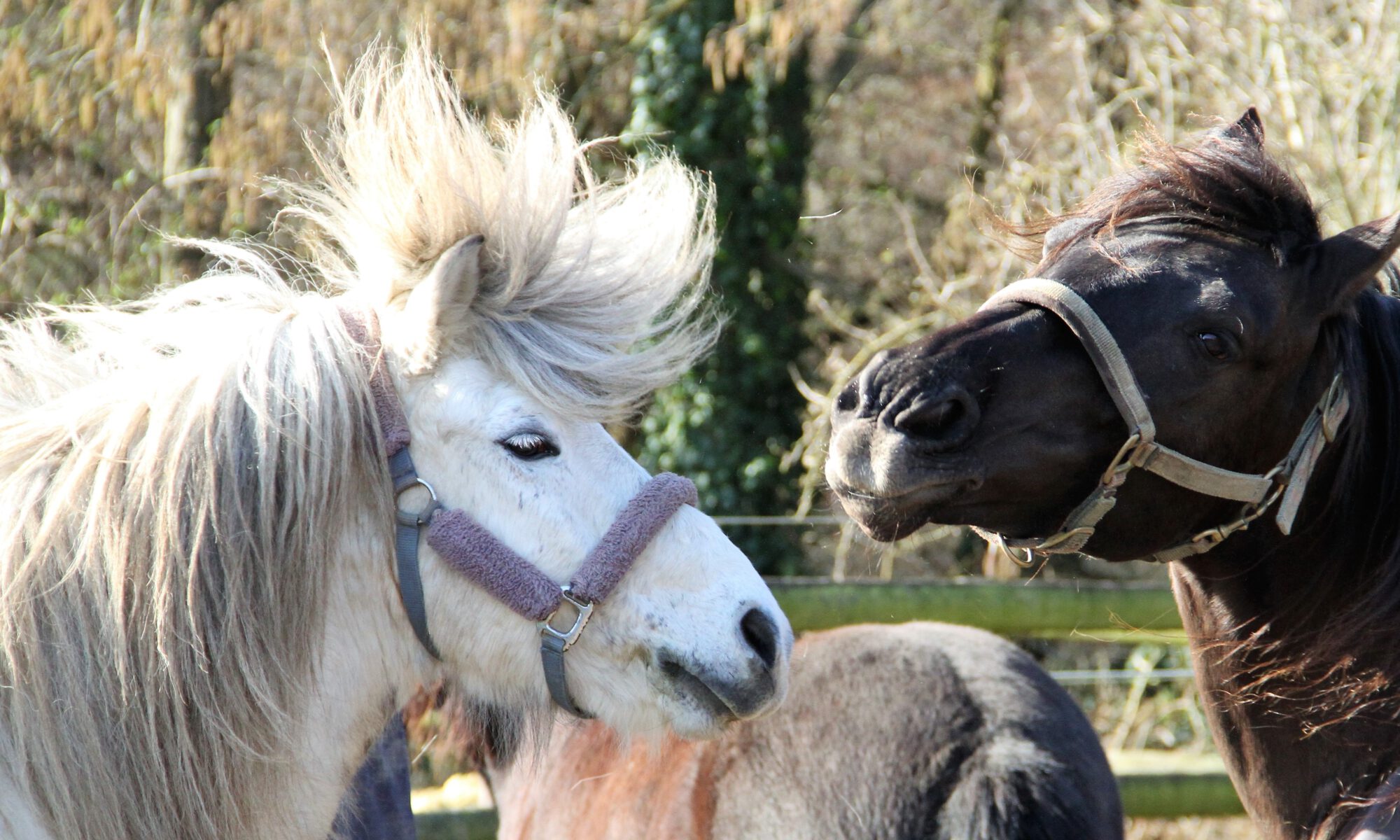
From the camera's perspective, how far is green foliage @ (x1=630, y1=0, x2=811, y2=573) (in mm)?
8164

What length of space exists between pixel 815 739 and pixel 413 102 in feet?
5.75

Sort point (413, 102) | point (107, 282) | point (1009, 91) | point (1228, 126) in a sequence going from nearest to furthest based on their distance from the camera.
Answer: point (413, 102) < point (1228, 126) < point (107, 282) < point (1009, 91)

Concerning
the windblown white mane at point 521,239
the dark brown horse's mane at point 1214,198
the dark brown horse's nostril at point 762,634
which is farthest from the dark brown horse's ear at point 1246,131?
the dark brown horse's nostril at point 762,634

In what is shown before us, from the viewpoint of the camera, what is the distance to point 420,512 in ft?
5.42

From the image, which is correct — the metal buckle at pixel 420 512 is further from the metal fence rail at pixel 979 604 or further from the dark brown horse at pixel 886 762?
the metal fence rail at pixel 979 604

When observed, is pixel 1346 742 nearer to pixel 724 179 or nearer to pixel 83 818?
pixel 83 818

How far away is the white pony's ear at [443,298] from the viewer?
1.63m

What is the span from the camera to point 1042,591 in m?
4.25

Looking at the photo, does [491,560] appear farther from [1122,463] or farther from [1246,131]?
[1246,131]

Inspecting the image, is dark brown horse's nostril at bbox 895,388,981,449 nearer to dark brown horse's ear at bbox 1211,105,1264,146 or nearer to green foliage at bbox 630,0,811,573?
dark brown horse's ear at bbox 1211,105,1264,146

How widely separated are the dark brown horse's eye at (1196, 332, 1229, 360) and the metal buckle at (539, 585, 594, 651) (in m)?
1.07

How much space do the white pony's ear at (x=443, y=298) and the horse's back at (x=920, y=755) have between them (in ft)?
5.02

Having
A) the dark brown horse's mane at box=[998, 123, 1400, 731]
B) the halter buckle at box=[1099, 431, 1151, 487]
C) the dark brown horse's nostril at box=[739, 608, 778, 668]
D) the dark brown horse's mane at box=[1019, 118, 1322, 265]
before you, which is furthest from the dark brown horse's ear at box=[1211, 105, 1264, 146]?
the dark brown horse's nostril at box=[739, 608, 778, 668]

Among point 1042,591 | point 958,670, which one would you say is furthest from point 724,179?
point 958,670
